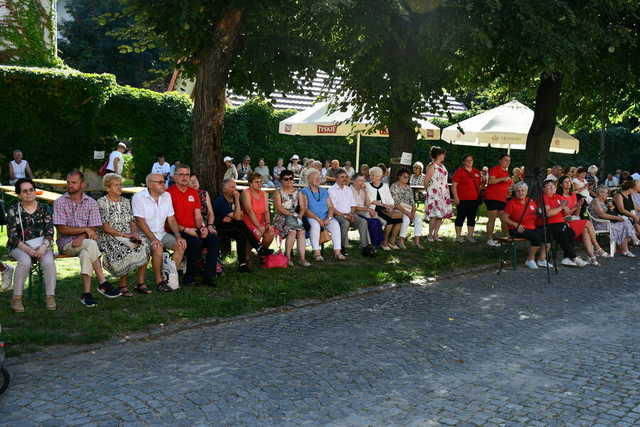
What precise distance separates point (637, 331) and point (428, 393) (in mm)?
3333

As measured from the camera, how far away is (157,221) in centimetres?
940

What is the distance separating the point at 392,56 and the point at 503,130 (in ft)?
19.9

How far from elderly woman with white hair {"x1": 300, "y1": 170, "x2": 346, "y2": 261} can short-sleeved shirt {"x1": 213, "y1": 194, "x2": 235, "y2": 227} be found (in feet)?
4.43

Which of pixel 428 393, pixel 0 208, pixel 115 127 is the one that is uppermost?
pixel 115 127

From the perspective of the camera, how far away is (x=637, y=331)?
306 inches

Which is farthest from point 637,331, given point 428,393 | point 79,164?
point 79,164

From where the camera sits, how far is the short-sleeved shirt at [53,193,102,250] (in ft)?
27.6

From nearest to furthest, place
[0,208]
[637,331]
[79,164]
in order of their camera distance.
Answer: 1. [637,331]
2. [0,208]
3. [79,164]

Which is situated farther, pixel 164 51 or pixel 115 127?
pixel 115 127

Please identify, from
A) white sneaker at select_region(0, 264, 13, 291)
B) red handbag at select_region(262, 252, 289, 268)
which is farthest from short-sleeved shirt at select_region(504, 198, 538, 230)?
white sneaker at select_region(0, 264, 13, 291)

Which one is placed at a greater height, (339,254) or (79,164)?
(79,164)

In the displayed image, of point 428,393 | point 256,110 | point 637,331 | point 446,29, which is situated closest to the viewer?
point 428,393

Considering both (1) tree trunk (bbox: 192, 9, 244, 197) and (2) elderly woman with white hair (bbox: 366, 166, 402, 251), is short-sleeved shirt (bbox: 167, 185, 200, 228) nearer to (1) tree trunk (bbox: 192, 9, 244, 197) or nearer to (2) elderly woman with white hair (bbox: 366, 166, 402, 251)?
(1) tree trunk (bbox: 192, 9, 244, 197)

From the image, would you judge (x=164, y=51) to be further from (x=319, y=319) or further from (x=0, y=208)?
(x=319, y=319)
